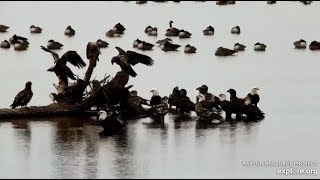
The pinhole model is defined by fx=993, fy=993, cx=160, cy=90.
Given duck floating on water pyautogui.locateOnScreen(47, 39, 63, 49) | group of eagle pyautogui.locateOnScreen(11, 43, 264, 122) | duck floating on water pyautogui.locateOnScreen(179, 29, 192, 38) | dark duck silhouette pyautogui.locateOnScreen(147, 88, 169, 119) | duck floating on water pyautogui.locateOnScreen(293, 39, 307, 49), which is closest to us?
dark duck silhouette pyautogui.locateOnScreen(147, 88, 169, 119)

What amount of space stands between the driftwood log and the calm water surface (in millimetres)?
320

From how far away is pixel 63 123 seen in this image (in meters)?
24.0

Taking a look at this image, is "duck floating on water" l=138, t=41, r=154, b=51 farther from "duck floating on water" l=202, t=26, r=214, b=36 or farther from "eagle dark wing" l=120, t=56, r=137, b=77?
"eagle dark wing" l=120, t=56, r=137, b=77

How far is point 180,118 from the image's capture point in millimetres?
24656

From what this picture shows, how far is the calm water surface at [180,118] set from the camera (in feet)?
64.7

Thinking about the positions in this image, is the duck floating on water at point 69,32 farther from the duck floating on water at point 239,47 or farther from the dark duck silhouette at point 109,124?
the dark duck silhouette at point 109,124

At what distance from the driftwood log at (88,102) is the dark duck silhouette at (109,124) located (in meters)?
1.54

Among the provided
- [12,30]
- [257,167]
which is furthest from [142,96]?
[12,30]

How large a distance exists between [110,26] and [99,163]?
1242 inches

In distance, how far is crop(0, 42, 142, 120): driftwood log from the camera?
24312 mm

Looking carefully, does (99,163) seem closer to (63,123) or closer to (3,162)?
(3,162)

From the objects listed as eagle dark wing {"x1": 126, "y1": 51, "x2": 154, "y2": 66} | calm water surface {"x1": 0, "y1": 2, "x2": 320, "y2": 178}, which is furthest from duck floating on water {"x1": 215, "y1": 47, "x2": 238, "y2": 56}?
eagle dark wing {"x1": 126, "y1": 51, "x2": 154, "y2": 66}

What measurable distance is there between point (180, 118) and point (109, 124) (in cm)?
262

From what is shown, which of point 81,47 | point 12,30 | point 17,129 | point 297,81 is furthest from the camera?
point 12,30
